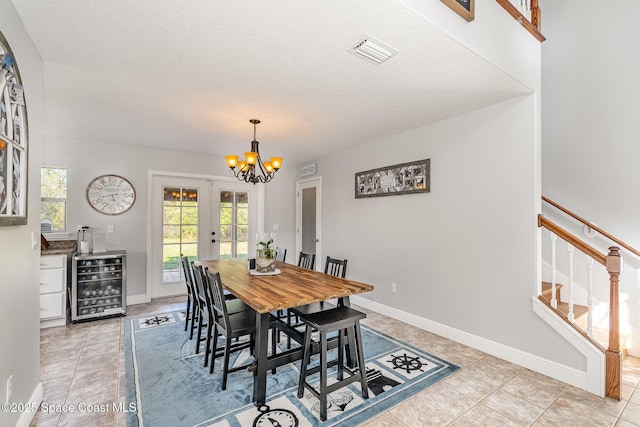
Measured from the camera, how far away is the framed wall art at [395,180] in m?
3.54

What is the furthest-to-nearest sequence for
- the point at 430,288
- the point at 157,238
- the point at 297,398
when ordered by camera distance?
the point at 157,238 → the point at 430,288 → the point at 297,398

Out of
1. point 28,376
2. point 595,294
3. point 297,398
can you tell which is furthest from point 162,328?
point 595,294

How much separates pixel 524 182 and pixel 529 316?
1.20 m

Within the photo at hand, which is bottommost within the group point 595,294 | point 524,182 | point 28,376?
point 28,376

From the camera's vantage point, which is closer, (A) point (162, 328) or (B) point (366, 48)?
(B) point (366, 48)

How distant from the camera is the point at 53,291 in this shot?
3477mm

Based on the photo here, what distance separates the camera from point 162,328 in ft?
11.4

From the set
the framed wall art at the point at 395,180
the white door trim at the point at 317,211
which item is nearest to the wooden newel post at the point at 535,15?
the framed wall art at the point at 395,180

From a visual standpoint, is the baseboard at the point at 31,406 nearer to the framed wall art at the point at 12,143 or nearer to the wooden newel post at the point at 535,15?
the framed wall art at the point at 12,143

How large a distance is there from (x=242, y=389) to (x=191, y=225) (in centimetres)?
334

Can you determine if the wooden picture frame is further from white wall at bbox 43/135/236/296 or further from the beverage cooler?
the beverage cooler

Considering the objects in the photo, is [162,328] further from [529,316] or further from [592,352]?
[592,352]

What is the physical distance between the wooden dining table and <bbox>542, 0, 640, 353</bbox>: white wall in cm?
274

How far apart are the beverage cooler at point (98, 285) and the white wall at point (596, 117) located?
5576mm
